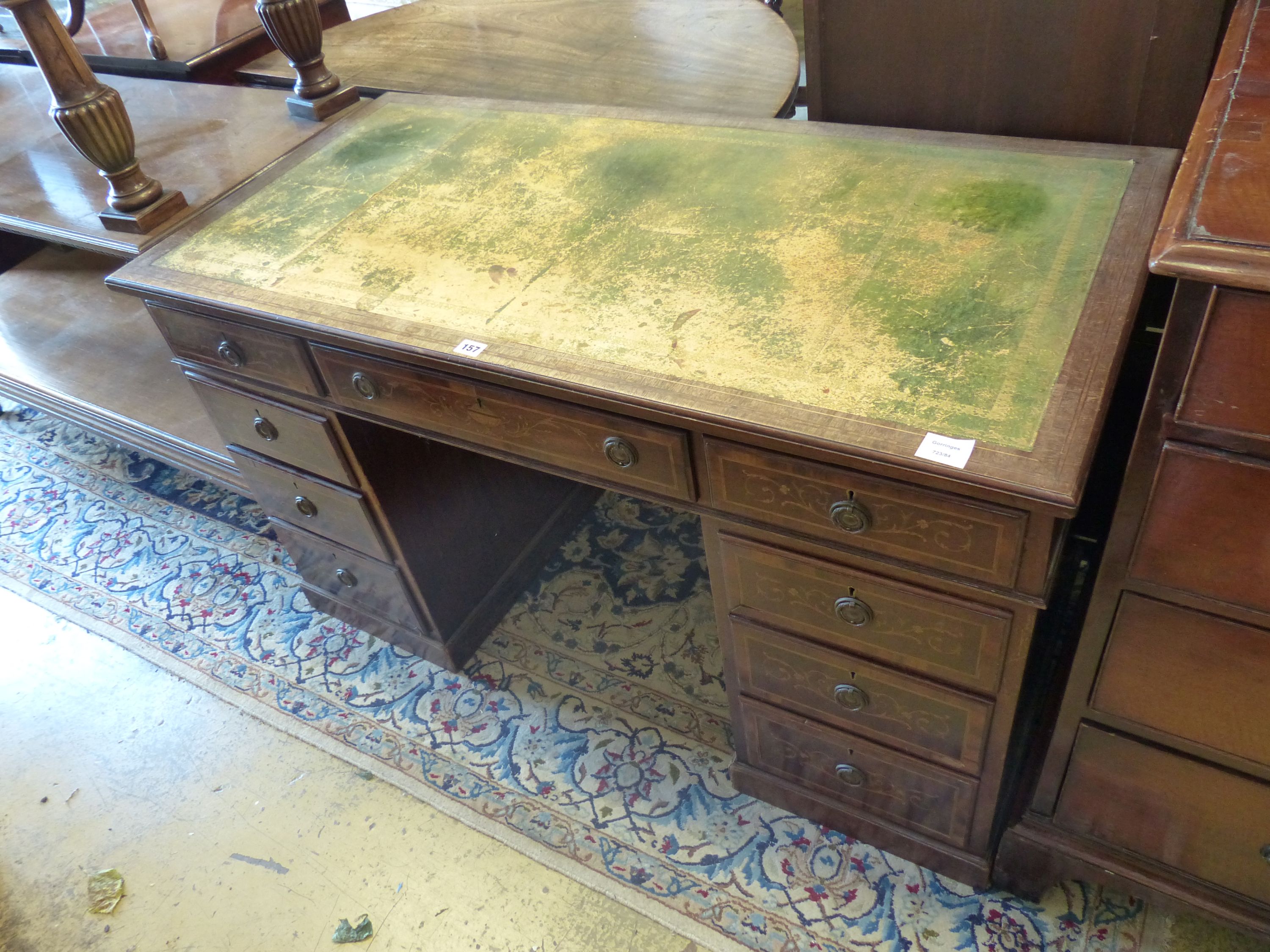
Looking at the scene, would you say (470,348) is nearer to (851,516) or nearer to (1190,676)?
(851,516)

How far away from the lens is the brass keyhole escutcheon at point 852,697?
118 cm

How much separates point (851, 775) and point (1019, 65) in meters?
1.02

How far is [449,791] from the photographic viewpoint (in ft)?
5.26

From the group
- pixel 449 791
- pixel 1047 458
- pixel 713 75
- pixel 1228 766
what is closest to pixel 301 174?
pixel 713 75

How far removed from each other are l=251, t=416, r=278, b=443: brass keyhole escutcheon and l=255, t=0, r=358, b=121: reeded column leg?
1.90 ft

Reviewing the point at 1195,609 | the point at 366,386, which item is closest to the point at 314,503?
the point at 366,386

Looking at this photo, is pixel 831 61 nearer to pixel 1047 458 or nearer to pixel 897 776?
pixel 1047 458

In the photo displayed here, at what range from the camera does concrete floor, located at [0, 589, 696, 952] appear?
143 centimetres

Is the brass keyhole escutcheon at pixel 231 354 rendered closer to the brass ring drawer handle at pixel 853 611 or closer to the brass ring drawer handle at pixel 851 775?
the brass ring drawer handle at pixel 853 611

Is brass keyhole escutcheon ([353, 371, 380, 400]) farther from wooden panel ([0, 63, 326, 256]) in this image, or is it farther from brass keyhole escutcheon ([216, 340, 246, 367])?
wooden panel ([0, 63, 326, 256])

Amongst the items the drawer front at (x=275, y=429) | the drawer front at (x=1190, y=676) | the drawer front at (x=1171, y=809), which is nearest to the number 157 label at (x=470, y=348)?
the drawer front at (x=275, y=429)

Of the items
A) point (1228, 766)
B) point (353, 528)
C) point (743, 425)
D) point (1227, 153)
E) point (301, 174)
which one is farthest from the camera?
point (353, 528)

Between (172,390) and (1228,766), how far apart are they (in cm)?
208

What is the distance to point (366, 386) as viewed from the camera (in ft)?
3.96
